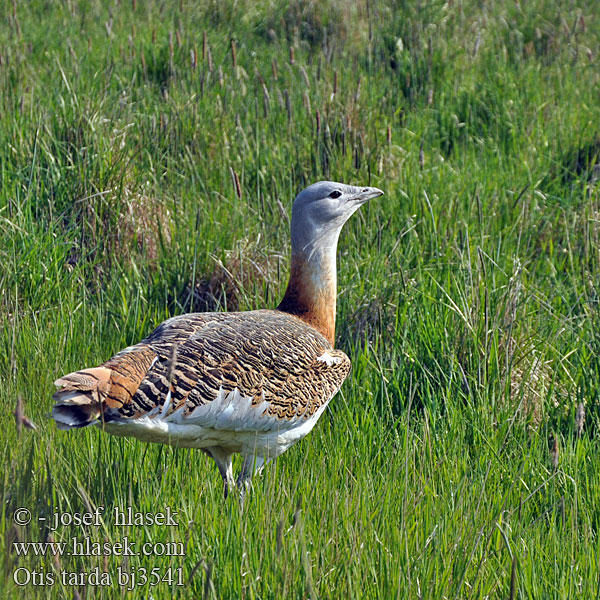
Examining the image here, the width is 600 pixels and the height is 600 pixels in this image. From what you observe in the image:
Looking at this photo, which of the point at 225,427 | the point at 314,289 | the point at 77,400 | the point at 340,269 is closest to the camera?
the point at 77,400

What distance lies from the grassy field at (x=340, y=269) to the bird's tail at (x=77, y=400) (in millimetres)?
215

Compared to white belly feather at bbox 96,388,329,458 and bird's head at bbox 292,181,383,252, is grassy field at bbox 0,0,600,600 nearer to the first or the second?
white belly feather at bbox 96,388,329,458

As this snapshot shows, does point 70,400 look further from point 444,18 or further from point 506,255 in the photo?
point 444,18

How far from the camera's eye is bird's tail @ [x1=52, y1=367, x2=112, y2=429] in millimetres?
2523

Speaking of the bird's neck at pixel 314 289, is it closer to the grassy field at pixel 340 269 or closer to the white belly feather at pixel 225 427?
the grassy field at pixel 340 269

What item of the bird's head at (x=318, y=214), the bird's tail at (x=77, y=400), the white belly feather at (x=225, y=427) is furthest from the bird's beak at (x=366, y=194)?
the bird's tail at (x=77, y=400)

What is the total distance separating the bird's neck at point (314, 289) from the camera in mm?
3656

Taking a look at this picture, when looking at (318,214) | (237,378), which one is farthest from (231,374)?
(318,214)

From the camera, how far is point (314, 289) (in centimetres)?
367

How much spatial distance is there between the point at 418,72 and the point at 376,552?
437 centimetres

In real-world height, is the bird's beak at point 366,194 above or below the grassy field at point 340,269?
above

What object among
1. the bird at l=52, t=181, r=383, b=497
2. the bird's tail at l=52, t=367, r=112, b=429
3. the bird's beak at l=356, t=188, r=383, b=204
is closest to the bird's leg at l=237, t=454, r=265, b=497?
the bird at l=52, t=181, r=383, b=497

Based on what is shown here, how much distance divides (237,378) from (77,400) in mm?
647

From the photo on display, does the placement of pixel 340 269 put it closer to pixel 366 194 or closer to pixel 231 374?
pixel 366 194
